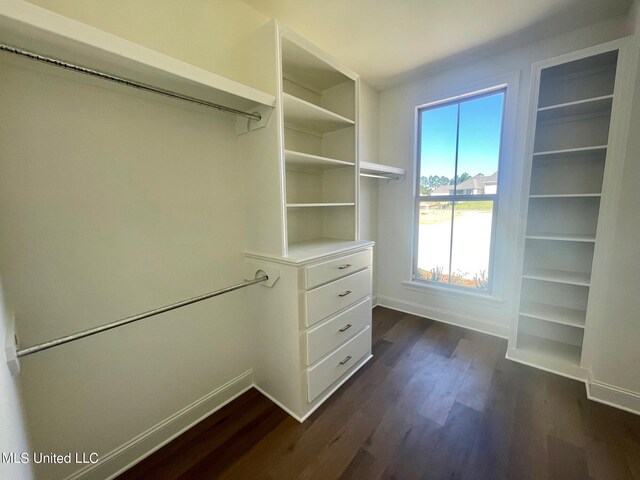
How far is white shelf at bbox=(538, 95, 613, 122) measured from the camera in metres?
1.78

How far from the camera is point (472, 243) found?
2666 mm

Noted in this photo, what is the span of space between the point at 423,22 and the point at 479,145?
4.06ft

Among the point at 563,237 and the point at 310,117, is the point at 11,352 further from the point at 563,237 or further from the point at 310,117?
the point at 563,237

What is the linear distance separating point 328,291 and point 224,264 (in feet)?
2.36

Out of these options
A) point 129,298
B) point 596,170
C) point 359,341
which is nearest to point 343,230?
point 359,341

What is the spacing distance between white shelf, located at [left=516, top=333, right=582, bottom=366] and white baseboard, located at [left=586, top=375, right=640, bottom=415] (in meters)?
0.22

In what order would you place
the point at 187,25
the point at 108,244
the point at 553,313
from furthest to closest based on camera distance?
the point at 553,313 < the point at 187,25 < the point at 108,244

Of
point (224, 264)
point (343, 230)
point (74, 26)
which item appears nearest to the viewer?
point (74, 26)

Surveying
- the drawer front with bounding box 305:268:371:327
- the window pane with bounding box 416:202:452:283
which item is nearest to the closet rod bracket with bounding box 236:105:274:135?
the drawer front with bounding box 305:268:371:327

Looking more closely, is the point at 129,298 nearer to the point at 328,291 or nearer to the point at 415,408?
the point at 328,291

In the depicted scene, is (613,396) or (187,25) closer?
(187,25)

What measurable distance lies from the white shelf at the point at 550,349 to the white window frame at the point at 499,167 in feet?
1.30

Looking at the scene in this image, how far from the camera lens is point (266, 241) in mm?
1646

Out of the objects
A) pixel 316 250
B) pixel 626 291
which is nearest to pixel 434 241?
pixel 626 291
